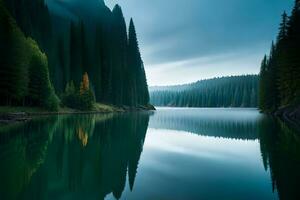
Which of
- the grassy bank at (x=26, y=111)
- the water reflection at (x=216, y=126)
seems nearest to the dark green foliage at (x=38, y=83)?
the grassy bank at (x=26, y=111)

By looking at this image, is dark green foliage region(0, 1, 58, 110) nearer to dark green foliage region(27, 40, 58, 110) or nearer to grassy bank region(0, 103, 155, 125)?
dark green foliage region(27, 40, 58, 110)

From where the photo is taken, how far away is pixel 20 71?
4472cm

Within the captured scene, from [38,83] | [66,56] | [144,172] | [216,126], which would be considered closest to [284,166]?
[144,172]

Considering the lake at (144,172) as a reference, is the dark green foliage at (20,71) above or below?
above

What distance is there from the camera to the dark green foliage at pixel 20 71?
43.0 meters

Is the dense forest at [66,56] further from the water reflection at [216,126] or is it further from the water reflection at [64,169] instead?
the water reflection at [64,169]

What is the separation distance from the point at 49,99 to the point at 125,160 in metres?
44.8

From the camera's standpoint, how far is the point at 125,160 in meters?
13.9

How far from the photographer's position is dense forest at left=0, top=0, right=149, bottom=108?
149ft

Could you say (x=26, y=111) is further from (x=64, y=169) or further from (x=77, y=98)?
(x=64, y=169)

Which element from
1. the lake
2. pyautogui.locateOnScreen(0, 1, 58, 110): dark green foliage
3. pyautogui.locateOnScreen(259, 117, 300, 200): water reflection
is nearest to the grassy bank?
pyautogui.locateOnScreen(0, 1, 58, 110): dark green foliage

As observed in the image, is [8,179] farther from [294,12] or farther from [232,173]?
[294,12]

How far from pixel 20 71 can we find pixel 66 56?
51.3 metres

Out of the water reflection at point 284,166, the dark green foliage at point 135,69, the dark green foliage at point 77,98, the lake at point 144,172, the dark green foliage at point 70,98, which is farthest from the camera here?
the dark green foliage at point 135,69
